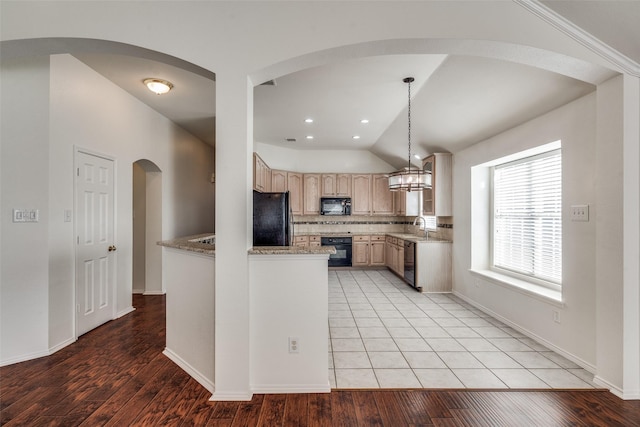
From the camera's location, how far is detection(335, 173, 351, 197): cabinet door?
6.70 meters

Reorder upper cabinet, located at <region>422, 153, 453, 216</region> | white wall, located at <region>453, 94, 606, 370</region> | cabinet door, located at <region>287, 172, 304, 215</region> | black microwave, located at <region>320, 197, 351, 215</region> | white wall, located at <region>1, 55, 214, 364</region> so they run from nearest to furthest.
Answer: white wall, located at <region>453, 94, 606, 370</region> < white wall, located at <region>1, 55, 214, 364</region> < upper cabinet, located at <region>422, 153, 453, 216</region> < cabinet door, located at <region>287, 172, 304, 215</region> < black microwave, located at <region>320, 197, 351, 215</region>

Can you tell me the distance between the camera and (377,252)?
6559mm

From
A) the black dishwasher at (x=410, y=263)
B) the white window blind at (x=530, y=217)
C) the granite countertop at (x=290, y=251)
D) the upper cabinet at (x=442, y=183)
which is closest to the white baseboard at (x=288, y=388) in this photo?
the granite countertop at (x=290, y=251)

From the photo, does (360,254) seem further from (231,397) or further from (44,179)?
(44,179)

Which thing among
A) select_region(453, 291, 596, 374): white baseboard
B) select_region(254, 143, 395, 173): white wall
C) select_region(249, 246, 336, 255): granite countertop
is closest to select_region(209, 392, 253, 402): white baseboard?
select_region(249, 246, 336, 255): granite countertop

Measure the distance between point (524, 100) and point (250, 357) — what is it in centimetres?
333

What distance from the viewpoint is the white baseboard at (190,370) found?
6.95 ft

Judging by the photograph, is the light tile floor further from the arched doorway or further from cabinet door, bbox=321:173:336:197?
cabinet door, bbox=321:173:336:197

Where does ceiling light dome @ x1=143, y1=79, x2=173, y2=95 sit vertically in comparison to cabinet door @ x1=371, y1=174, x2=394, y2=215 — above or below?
above

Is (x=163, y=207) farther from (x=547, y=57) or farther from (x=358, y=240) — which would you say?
(x=547, y=57)

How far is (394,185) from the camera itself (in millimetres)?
3592

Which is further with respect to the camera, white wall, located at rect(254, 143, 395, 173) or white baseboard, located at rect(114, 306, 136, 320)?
white wall, located at rect(254, 143, 395, 173)

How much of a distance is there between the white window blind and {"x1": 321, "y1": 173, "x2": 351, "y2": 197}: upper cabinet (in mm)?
3328

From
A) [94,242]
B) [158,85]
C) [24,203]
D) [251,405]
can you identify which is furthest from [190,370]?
[158,85]
